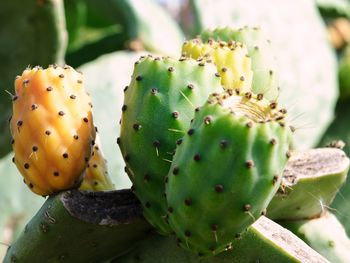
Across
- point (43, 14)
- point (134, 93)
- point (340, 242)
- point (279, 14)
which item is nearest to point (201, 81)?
point (134, 93)

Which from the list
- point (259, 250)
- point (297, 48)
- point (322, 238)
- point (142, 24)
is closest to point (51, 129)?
point (259, 250)

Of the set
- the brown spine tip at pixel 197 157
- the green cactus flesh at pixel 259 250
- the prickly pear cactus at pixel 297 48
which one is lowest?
the prickly pear cactus at pixel 297 48

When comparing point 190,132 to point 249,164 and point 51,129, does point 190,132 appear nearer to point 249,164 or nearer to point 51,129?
point 249,164

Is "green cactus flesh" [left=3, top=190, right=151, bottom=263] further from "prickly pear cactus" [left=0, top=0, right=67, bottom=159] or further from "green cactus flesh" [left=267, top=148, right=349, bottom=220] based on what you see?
"prickly pear cactus" [left=0, top=0, right=67, bottom=159]

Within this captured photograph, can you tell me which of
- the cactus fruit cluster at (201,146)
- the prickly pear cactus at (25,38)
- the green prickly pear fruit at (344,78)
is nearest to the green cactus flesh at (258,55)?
the cactus fruit cluster at (201,146)

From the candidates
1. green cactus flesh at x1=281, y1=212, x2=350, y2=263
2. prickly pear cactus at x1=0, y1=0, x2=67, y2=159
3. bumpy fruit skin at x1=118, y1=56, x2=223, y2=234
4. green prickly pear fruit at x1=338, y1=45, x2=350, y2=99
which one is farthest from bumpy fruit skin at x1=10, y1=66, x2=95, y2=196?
green prickly pear fruit at x1=338, y1=45, x2=350, y2=99

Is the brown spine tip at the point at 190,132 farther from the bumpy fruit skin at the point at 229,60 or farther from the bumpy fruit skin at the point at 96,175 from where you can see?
the bumpy fruit skin at the point at 96,175

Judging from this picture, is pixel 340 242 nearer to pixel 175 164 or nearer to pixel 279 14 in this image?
pixel 175 164
